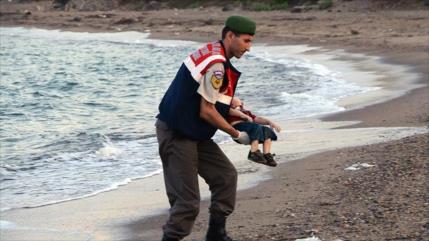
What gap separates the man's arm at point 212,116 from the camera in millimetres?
5902

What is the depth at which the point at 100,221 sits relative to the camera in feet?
27.6

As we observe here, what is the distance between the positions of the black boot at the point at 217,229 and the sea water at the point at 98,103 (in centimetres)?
335

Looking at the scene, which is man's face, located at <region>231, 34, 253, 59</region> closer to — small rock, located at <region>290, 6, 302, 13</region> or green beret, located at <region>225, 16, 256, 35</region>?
green beret, located at <region>225, 16, 256, 35</region>

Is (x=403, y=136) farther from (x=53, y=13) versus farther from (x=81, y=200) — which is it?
(x=53, y=13)

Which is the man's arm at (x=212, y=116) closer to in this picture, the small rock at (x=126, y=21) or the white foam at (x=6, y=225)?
the white foam at (x=6, y=225)

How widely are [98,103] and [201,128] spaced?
15052 millimetres

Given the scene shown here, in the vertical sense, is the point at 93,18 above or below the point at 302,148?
below

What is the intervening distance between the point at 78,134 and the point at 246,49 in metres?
Answer: 9.57

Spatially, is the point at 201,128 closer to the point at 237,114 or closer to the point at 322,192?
the point at 237,114

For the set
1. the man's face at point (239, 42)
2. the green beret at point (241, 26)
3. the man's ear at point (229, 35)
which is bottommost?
the man's face at point (239, 42)

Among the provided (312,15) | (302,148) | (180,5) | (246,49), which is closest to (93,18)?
(180,5)

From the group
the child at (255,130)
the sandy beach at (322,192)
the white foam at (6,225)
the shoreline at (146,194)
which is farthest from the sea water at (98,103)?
the child at (255,130)

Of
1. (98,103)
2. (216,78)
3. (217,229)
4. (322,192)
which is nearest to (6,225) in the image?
(217,229)

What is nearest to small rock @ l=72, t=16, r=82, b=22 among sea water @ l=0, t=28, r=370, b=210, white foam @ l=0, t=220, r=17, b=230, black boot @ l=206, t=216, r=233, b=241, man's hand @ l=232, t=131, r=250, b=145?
sea water @ l=0, t=28, r=370, b=210
